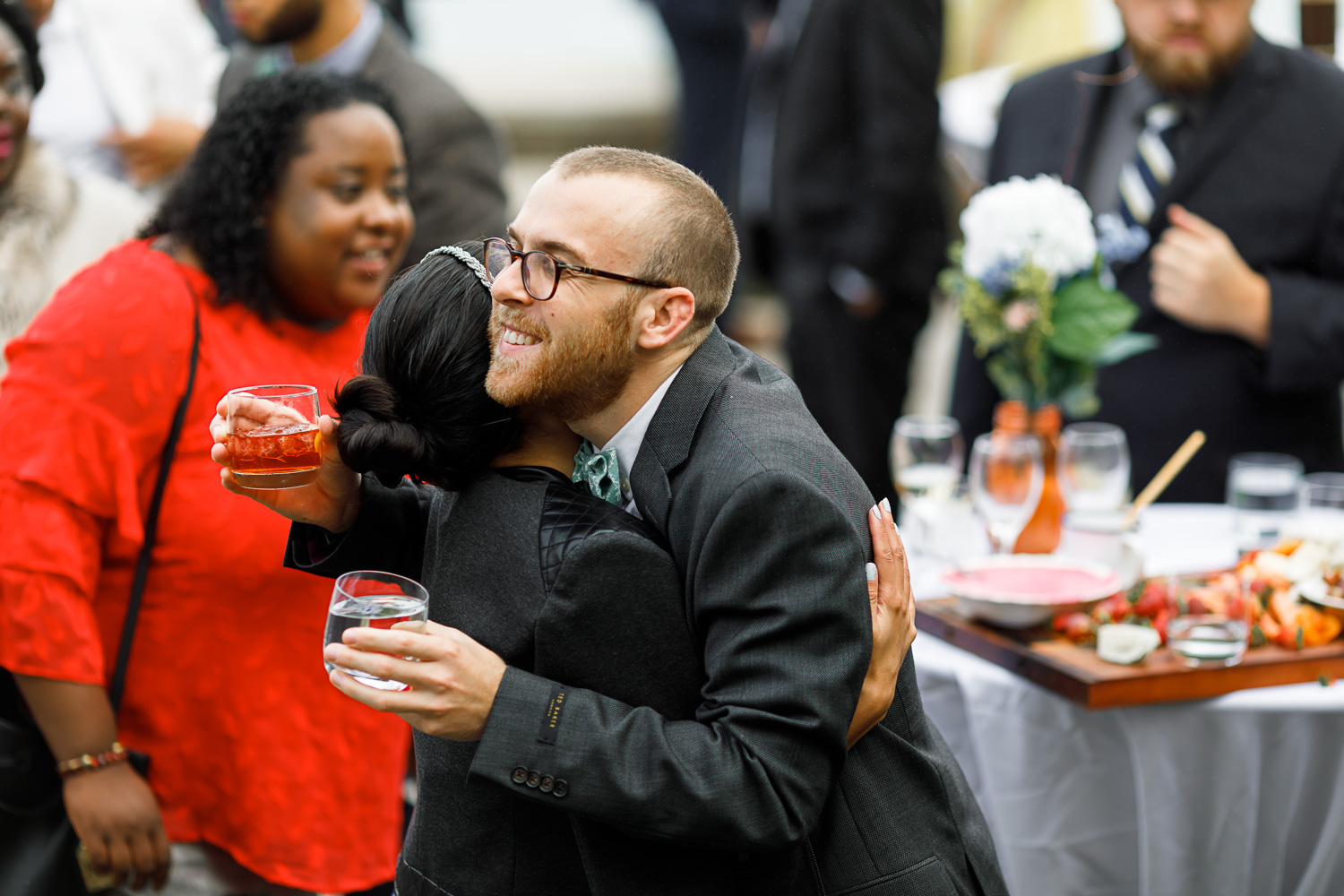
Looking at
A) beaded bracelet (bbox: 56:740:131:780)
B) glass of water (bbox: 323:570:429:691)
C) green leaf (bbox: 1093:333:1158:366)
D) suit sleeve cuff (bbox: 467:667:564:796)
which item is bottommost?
beaded bracelet (bbox: 56:740:131:780)

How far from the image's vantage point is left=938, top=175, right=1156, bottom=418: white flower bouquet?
2727mm

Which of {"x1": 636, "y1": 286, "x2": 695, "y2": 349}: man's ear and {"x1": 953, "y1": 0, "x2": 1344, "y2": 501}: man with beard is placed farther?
{"x1": 953, "y1": 0, "x2": 1344, "y2": 501}: man with beard

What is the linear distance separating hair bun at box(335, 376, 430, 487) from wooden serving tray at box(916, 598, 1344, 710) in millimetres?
1184

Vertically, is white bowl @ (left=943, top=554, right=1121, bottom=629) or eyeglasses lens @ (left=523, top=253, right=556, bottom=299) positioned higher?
eyeglasses lens @ (left=523, top=253, right=556, bottom=299)

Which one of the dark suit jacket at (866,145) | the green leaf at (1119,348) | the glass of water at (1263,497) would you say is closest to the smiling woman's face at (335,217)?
the green leaf at (1119,348)

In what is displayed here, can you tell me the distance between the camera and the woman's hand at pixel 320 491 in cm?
160

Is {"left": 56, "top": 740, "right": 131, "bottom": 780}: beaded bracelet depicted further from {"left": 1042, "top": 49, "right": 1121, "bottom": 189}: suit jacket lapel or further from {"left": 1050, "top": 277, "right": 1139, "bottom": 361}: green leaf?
{"left": 1042, "top": 49, "right": 1121, "bottom": 189}: suit jacket lapel

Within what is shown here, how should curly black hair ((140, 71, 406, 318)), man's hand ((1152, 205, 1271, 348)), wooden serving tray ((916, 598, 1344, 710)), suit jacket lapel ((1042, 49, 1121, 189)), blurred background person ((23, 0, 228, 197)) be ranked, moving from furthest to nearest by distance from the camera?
blurred background person ((23, 0, 228, 197)), suit jacket lapel ((1042, 49, 1121, 189)), man's hand ((1152, 205, 1271, 348)), curly black hair ((140, 71, 406, 318)), wooden serving tray ((916, 598, 1344, 710))

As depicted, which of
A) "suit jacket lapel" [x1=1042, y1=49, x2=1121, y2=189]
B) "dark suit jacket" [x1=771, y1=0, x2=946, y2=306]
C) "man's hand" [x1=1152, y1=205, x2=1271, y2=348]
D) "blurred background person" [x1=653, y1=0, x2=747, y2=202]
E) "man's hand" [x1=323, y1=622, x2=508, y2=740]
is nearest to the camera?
"man's hand" [x1=323, y1=622, x2=508, y2=740]

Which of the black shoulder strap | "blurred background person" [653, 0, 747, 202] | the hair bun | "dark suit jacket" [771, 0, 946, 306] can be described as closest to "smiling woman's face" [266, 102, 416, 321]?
the black shoulder strap

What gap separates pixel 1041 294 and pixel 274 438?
5.77 feet

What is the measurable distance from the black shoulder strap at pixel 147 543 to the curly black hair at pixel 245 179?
0.19m

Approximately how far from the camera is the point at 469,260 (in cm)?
159

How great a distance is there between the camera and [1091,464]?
9.21 feet
